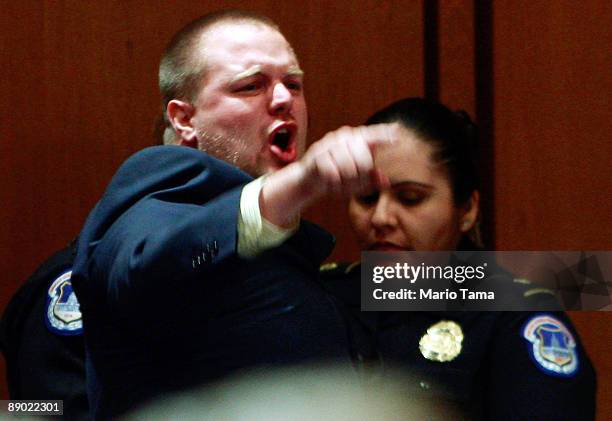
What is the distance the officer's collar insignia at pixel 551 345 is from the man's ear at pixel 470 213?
0.18 metres

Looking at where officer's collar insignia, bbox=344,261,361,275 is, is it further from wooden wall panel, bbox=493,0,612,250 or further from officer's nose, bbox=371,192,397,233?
wooden wall panel, bbox=493,0,612,250

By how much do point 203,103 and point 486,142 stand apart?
0.51m

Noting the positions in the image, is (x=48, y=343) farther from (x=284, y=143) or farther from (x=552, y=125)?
(x=552, y=125)

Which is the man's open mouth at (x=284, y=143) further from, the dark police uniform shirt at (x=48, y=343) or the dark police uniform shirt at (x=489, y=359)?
the dark police uniform shirt at (x=48, y=343)

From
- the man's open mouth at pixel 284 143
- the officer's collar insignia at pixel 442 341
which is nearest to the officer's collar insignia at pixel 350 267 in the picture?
the officer's collar insignia at pixel 442 341

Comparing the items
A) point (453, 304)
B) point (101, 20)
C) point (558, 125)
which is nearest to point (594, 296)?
point (453, 304)

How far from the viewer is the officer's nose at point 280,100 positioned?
879 millimetres

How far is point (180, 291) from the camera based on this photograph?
637 mm

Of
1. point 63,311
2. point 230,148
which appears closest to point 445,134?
point 230,148

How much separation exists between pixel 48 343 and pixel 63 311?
37mm

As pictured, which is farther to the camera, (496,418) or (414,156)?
(414,156)

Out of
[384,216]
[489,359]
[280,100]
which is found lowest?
[489,359]

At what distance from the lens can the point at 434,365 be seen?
39.3 inches

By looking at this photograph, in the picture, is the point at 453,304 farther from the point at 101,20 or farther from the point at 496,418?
the point at 101,20
